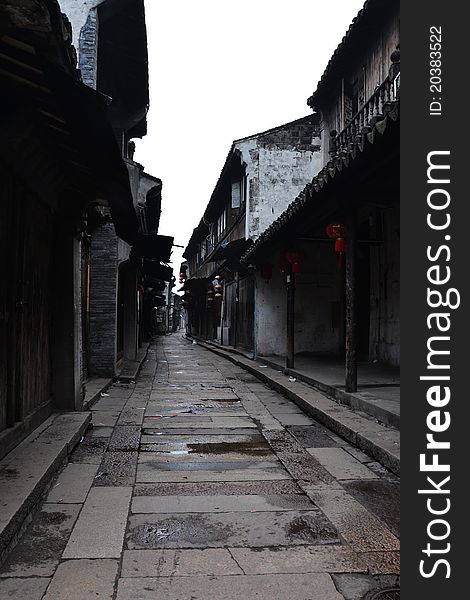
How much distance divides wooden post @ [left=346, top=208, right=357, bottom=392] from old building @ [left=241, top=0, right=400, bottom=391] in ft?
0.05

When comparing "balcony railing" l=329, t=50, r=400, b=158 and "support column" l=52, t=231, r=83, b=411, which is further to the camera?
"balcony railing" l=329, t=50, r=400, b=158

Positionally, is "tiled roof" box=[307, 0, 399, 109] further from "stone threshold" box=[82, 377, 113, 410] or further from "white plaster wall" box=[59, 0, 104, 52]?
"stone threshold" box=[82, 377, 113, 410]

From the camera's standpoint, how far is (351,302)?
9156 mm

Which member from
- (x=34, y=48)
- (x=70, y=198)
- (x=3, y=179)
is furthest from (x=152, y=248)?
(x=34, y=48)

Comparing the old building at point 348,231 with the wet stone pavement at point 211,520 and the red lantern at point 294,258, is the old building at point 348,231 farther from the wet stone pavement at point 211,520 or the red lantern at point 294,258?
the wet stone pavement at point 211,520

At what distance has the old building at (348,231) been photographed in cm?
821

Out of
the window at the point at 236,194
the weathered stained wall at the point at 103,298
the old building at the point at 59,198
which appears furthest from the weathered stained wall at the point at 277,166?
the weathered stained wall at the point at 103,298

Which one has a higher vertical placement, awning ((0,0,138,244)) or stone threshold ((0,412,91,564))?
awning ((0,0,138,244))

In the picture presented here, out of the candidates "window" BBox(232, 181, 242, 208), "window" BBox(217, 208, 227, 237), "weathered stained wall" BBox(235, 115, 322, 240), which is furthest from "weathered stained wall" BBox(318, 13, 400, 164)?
"window" BBox(217, 208, 227, 237)

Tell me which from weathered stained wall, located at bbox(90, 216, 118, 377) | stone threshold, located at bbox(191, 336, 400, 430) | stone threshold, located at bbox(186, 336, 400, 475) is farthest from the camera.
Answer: weathered stained wall, located at bbox(90, 216, 118, 377)

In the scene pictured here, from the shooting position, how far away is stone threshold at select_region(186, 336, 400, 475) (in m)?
6.09

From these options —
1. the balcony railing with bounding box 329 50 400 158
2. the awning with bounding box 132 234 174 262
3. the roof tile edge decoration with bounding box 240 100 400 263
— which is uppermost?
the balcony railing with bounding box 329 50 400 158

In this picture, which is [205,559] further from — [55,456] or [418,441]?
[55,456]

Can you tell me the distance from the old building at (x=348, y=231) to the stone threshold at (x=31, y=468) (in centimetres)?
435
